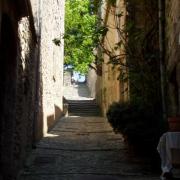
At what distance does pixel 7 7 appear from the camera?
A: 5.99m

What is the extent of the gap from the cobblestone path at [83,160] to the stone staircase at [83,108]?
7.36 metres

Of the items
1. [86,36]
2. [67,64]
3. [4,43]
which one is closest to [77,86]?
[67,64]

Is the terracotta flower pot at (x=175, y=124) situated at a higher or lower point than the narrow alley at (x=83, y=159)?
higher

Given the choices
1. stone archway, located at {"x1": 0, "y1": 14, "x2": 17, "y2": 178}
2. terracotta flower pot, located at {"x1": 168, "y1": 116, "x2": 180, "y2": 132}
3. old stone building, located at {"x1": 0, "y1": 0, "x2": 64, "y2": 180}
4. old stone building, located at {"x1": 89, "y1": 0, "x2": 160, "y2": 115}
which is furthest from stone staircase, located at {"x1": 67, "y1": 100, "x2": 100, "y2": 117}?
terracotta flower pot, located at {"x1": 168, "y1": 116, "x2": 180, "y2": 132}

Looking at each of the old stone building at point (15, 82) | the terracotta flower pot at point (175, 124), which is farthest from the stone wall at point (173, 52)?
the old stone building at point (15, 82)

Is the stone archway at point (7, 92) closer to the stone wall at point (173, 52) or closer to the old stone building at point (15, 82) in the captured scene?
the old stone building at point (15, 82)

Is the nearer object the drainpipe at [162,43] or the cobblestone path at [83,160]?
the cobblestone path at [83,160]

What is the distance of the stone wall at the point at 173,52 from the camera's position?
763 cm

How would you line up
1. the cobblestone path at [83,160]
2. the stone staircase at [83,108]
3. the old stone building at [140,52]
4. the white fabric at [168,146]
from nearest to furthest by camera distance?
the white fabric at [168,146] < the cobblestone path at [83,160] < the old stone building at [140,52] < the stone staircase at [83,108]

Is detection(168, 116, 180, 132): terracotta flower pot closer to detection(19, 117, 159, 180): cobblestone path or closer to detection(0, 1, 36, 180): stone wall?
detection(19, 117, 159, 180): cobblestone path

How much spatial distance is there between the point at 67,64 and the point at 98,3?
17.2 metres

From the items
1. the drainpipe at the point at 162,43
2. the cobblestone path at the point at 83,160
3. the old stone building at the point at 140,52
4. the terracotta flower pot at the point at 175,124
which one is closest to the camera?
the terracotta flower pot at the point at 175,124

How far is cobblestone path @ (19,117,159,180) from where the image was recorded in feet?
26.1

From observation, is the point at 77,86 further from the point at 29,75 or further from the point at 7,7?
the point at 7,7
